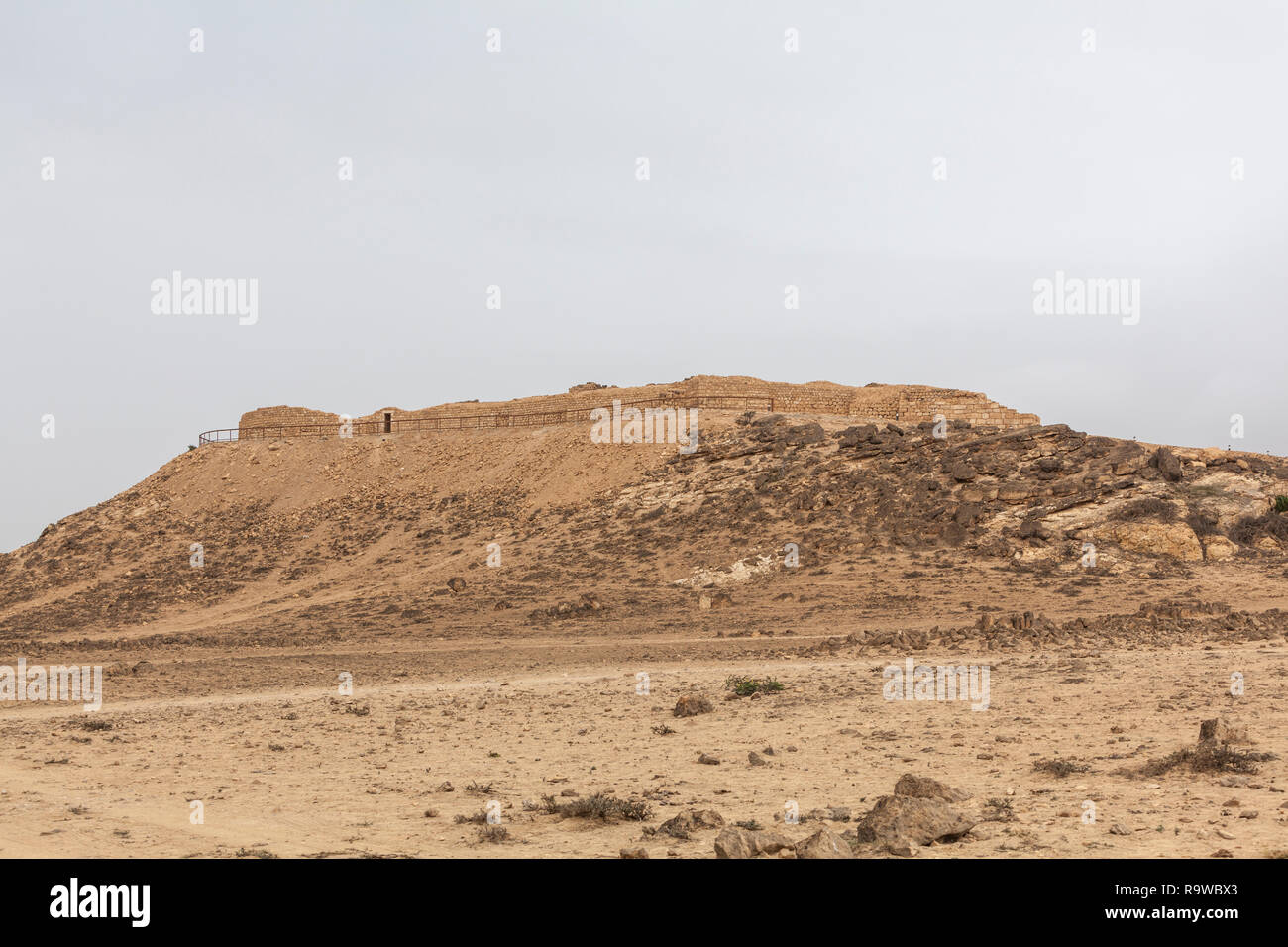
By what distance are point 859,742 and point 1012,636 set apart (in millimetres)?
7813

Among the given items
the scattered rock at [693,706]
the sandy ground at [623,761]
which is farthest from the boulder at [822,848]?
the scattered rock at [693,706]

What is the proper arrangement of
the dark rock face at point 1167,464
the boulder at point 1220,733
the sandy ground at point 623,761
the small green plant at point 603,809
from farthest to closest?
the dark rock face at point 1167,464 < the boulder at point 1220,733 < the small green plant at point 603,809 < the sandy ground at point 623,761

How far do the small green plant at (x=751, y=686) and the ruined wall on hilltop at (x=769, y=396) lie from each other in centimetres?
2279

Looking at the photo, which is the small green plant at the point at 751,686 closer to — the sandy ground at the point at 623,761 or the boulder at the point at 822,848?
the sandy ground at the point at 623,761

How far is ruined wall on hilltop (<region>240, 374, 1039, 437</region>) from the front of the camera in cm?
3550

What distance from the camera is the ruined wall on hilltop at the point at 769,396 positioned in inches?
1398

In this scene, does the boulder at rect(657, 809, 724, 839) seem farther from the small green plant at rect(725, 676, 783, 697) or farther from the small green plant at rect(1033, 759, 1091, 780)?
the small green plant at rect(725, 676, 783, 697)

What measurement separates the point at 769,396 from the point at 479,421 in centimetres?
1174

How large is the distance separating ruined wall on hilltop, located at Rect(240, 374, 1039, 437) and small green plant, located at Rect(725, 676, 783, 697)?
22789 mm

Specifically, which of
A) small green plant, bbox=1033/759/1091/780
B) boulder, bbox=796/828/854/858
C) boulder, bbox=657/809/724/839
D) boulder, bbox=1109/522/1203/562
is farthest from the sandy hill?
boulder, bbox=796/828/854/858

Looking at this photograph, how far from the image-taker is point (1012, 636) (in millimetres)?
16438
